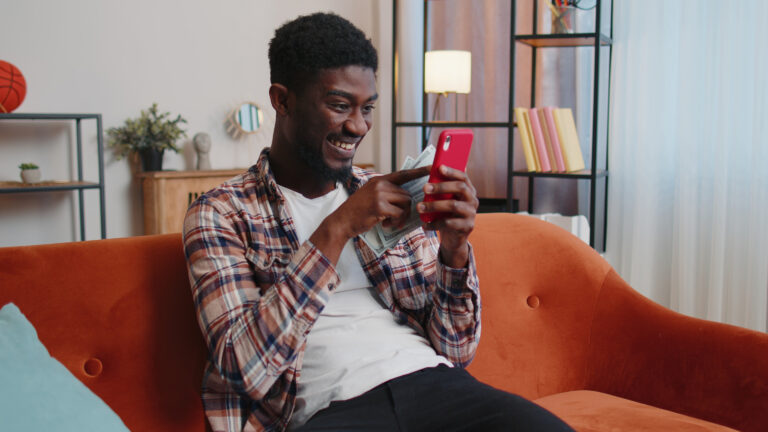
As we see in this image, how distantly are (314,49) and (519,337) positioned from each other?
2.77 feet

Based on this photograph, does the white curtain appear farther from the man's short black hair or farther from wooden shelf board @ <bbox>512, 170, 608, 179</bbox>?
the man's short black hair

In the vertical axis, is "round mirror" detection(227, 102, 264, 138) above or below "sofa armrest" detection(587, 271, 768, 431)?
above

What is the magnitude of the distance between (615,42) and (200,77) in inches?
83.1

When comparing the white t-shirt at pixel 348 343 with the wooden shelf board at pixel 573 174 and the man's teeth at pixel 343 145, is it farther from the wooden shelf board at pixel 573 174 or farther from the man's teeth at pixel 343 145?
the wooden shelf board at pixel 573 174

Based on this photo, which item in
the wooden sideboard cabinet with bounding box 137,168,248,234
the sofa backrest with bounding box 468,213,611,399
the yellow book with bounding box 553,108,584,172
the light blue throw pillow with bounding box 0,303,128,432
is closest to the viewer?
the light blue throw pillow with bounding box 0,303,128,432

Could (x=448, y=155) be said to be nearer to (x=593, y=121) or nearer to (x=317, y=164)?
(x=317, y=164)

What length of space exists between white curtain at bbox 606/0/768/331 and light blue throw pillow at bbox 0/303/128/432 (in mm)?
2518

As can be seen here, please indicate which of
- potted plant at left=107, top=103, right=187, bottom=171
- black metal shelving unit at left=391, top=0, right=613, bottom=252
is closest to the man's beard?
black metal shelving unit at left=391, top=0, right=613, bottom=252

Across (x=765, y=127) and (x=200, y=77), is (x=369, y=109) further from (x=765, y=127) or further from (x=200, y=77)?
(x=200, y=77)

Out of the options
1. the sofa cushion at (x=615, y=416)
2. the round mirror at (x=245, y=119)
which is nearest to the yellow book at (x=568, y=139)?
the sofa cushion at (x=615, y=416)

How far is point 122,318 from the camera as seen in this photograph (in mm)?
1229

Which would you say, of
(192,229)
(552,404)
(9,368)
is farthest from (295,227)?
(552,404)

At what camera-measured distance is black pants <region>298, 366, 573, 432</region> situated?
1105 millimetres

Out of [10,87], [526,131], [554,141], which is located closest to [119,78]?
[10,87]
